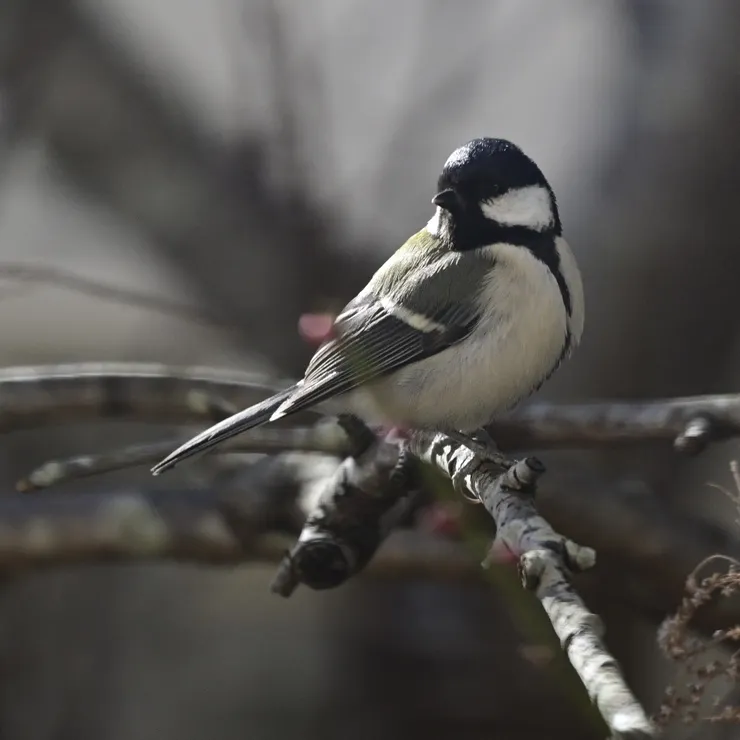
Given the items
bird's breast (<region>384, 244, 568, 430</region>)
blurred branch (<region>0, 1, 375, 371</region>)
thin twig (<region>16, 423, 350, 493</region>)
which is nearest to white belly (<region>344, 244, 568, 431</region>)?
bird's breast (<region>384, 244, 568, 430</region>)

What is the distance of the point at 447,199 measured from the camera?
4.98ft

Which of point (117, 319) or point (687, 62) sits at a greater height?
point (117, 319)

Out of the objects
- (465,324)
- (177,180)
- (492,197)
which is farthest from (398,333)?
(177,180)

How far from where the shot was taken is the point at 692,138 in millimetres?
2549

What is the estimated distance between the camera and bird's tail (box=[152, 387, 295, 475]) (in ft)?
4.63

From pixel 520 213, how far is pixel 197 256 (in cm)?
125

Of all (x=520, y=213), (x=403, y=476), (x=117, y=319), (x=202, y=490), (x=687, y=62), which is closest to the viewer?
(x=403, y=476)

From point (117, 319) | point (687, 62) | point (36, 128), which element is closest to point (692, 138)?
point (687, 62)

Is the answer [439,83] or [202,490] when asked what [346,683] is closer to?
[202,490]

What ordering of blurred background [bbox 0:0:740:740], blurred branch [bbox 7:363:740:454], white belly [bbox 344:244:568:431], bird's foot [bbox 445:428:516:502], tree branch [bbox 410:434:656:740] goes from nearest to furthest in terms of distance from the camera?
tree branch [bbox 410:434:656:740]
bird's foot [bbox 445:428:516:502]
white belly [bbox 344:244:568:431]
blurred branch [bbox 7:363:740:454]
blurred background [bbox 0:0:740:740]

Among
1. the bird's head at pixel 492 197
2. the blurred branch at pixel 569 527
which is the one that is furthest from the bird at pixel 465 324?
the blurred branch at pixel 569 527

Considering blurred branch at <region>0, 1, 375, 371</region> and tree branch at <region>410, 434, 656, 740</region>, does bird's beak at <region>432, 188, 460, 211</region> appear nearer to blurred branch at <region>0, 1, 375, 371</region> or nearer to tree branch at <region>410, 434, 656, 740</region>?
tree branch at <region>410, 434, 656, 740</region>

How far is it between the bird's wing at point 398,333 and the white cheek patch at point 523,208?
0.08m

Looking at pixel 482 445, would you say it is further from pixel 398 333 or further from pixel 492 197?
pixel 492 197
